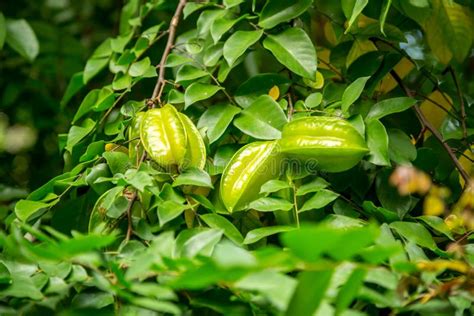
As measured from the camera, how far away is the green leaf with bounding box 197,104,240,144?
856 mm


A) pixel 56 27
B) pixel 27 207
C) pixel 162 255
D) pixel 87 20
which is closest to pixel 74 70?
pixel 56 27

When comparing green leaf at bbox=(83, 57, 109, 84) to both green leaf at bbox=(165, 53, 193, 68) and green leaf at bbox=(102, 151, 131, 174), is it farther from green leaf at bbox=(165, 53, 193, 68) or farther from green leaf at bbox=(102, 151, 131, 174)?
green leaf at bbox=(102, 151, 131, 174)

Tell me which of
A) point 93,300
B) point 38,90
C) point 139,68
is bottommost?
point 38,90

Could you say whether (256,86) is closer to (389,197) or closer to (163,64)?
(163,64)

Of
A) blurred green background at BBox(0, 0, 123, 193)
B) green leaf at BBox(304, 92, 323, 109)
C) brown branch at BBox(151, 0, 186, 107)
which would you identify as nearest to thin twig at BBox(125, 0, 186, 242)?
brown branch at BBox(151, 0, 186, 107)

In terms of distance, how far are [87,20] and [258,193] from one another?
3.85ft

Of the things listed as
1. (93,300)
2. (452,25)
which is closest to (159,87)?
(93,300)

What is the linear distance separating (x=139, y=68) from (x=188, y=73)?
10cm

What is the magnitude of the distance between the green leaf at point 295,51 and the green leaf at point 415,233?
236 mm

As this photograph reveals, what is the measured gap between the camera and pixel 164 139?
790 mm

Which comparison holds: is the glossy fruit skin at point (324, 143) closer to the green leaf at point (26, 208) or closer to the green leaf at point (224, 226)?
the green leaf at point (224, 226)

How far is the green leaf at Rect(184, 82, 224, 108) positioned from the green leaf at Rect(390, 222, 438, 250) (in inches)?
12.0

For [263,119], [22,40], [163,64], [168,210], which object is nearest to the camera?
[168,210]

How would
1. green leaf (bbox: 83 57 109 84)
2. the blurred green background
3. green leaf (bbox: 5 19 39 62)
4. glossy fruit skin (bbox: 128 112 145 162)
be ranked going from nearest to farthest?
glossy fruit skin (bbox: 128 112 145 162), green leaf (bbox: 83 57 109 84), green leaf (bbox: 5 19 39 62), the blurred green background
